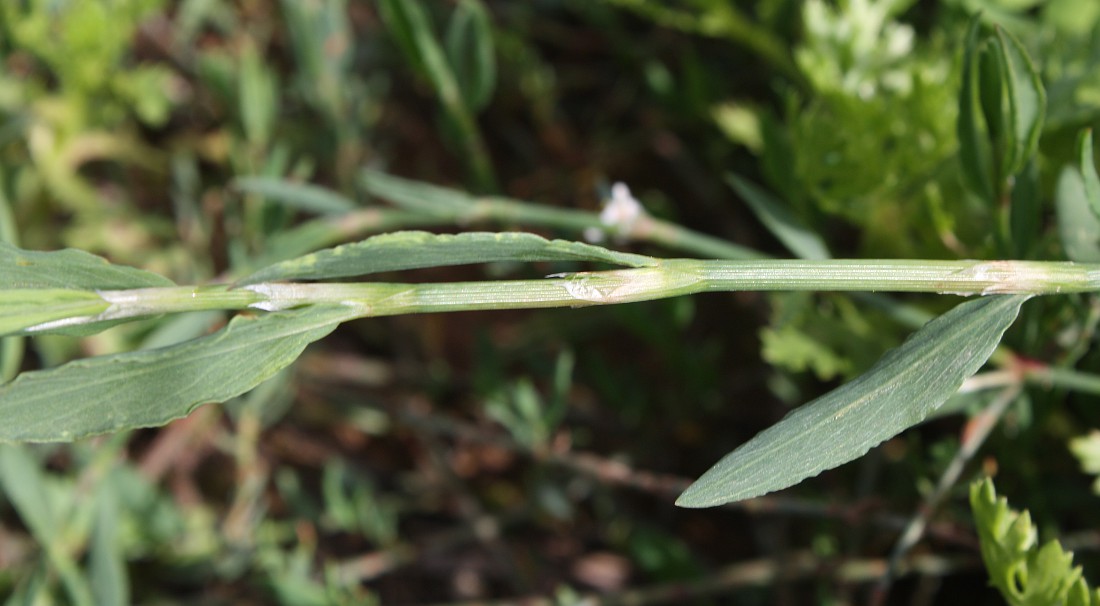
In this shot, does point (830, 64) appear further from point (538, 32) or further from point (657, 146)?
point (538, 32)

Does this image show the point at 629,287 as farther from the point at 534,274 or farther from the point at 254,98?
the point at 254,98

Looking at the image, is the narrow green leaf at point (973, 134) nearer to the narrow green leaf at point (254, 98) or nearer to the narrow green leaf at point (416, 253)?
the narrow green leaf at point (416, 253)

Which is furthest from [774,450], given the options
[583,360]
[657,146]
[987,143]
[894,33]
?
[657,146]

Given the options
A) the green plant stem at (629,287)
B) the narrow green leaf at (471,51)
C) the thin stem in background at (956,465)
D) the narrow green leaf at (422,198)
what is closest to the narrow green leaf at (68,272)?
the green plant stem at (629,287)

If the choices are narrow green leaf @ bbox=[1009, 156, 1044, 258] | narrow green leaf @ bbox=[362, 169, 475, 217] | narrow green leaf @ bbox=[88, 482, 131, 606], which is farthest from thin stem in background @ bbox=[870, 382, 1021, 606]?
narrow green leaf @ bbox=[88, 482, 131, 606]

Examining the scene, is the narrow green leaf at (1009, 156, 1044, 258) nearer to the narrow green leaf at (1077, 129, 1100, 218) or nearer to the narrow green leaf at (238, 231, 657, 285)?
the narrow green leaf at (1077, 129, 1100, 218)

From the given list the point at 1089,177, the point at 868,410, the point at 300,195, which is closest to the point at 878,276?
the point at 868,410
